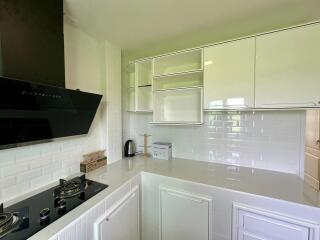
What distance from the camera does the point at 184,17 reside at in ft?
4.44

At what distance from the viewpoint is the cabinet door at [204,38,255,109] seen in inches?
52.0

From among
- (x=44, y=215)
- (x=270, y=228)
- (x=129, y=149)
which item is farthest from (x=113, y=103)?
(x=270, y=228)

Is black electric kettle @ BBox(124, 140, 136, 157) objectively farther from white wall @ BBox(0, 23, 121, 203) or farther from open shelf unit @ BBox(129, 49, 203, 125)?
open shelf unit @ BBox(129, 49, 203, 125)

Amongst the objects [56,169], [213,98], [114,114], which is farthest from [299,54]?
[56,169]

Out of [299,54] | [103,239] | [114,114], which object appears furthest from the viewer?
[114,114]

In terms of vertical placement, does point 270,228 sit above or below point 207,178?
below

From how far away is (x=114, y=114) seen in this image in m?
1.85

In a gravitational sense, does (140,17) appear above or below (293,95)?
above

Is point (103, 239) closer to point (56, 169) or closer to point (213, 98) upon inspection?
point (56, 169)

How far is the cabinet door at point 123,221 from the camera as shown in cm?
111

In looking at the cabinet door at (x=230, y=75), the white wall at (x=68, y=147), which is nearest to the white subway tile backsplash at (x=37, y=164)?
the white wall at (x=68, y=147)

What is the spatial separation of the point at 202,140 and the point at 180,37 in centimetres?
112

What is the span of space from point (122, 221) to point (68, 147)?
770mm

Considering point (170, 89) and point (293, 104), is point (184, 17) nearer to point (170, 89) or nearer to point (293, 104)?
point (170, 89)
